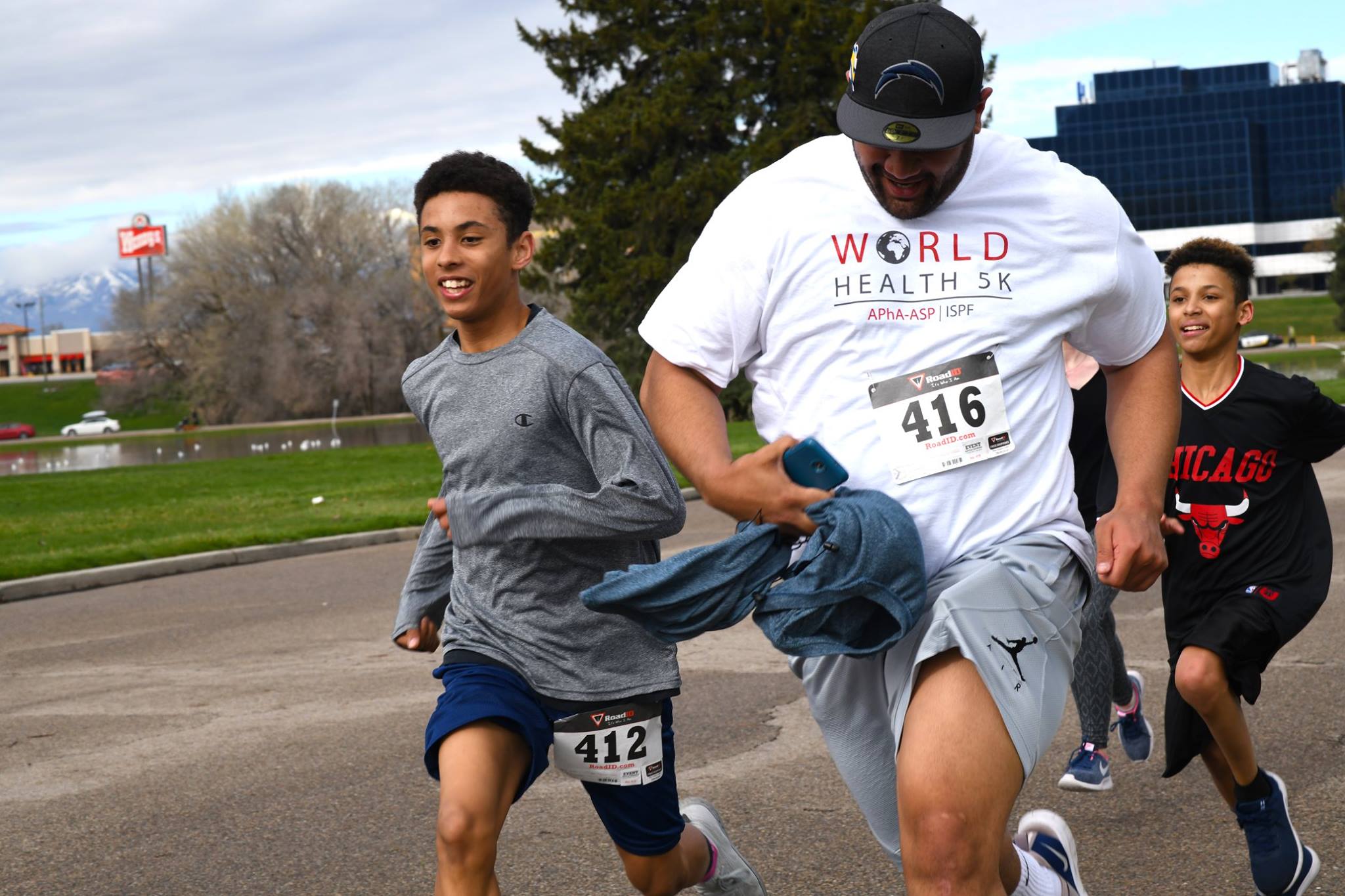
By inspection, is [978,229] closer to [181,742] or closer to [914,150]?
[914,150]

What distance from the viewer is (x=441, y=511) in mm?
3598

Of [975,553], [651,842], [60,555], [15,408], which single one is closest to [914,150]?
[975,553]

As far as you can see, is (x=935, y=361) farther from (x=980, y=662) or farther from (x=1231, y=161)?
(x=1231, y=161)

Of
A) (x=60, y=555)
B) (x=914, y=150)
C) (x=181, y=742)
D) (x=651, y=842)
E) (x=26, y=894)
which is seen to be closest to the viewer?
(x=914, y=150)

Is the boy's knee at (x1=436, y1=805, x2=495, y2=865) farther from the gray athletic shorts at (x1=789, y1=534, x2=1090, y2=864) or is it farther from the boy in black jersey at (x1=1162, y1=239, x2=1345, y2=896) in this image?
the boy in black jersey at (x1=1162, y1=239, x2=1345, y2=896)

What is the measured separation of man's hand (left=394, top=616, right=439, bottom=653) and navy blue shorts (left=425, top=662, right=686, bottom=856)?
23 cm

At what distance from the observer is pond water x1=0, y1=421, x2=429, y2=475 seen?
37.9m

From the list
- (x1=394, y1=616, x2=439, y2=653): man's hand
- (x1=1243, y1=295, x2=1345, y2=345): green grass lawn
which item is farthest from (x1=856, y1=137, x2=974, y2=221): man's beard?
(x1=1243, y1=295, x2=1345, y2=345): green grass lawn

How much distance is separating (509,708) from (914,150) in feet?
4.86

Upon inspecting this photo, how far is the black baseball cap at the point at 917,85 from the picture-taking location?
2789mm

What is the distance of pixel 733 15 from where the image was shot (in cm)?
3869

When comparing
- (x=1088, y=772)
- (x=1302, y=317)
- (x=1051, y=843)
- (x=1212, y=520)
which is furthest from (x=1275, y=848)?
(x=1302, y=317)

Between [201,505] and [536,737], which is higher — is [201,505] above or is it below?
below

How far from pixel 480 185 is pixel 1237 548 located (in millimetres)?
2482
